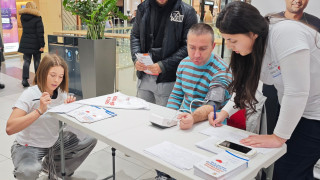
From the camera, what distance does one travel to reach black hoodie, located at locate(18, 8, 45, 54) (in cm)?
556

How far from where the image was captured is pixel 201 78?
2084 millimetres

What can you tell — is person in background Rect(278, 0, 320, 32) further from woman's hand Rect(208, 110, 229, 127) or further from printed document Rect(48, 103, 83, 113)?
printed document Rect(48, 103, 83, 113)

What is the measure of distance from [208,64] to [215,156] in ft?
3.00

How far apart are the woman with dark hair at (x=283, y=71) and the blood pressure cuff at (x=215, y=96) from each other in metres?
0.31

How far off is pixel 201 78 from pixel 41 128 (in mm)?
1193

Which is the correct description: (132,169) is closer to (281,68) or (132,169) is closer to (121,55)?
(281,68)

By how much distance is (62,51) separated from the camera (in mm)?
5086

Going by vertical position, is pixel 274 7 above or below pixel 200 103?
above

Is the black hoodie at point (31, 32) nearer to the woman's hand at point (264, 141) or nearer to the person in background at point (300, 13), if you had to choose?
the person in background at point (300, 13)

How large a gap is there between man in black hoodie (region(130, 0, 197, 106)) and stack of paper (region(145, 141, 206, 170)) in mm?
1207

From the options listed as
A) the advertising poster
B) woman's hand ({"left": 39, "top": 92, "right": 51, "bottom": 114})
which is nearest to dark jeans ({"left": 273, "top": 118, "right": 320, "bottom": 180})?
woman's hand ({"left": 39, "top": 92, "right": 51, "bottom": 114})

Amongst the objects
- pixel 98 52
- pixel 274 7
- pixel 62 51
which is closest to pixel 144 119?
pixel 274 7

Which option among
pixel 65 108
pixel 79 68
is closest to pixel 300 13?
pixel 65 108

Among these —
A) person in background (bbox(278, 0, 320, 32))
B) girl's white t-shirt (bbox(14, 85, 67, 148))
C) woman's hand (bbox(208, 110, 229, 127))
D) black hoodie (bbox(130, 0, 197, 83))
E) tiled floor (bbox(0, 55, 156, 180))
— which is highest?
person in background (bbox(278, 0, 320, 32))
